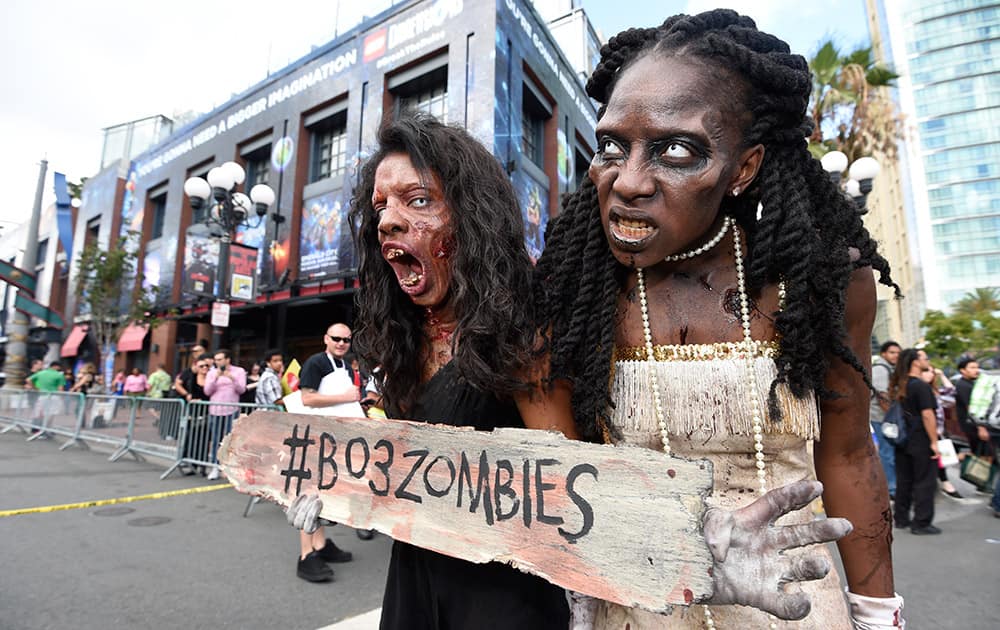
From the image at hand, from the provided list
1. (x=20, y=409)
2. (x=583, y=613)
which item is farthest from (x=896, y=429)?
(x=20, y=409)

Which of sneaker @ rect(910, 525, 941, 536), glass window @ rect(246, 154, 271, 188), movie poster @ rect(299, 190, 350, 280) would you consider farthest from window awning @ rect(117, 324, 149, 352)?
sneaker @ rect(910, 525, 941, 536)

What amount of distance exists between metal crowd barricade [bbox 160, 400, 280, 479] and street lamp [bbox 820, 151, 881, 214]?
920cm

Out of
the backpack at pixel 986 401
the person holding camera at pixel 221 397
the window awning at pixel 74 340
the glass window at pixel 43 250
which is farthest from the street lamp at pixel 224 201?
the glass window at pixel 43 250

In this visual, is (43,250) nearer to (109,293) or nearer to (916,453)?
(109,293)

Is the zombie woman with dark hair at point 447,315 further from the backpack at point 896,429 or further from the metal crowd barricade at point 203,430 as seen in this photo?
the metal crowd barricade at point 203,430

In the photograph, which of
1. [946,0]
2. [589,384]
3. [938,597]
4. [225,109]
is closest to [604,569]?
[589,384]

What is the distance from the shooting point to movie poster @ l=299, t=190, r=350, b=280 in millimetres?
14031

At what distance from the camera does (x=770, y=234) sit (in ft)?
3.88

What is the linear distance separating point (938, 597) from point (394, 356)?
15.1 ft

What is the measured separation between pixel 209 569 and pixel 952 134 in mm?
92362

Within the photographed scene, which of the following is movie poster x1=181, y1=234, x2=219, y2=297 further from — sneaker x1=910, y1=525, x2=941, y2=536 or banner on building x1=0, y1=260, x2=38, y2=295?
sneaker x1=910, y1=525, x2=941, y2=536

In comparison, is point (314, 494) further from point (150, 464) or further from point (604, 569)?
point (150, 464)

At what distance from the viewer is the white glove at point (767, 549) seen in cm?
84

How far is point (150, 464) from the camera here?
30.0 feet
